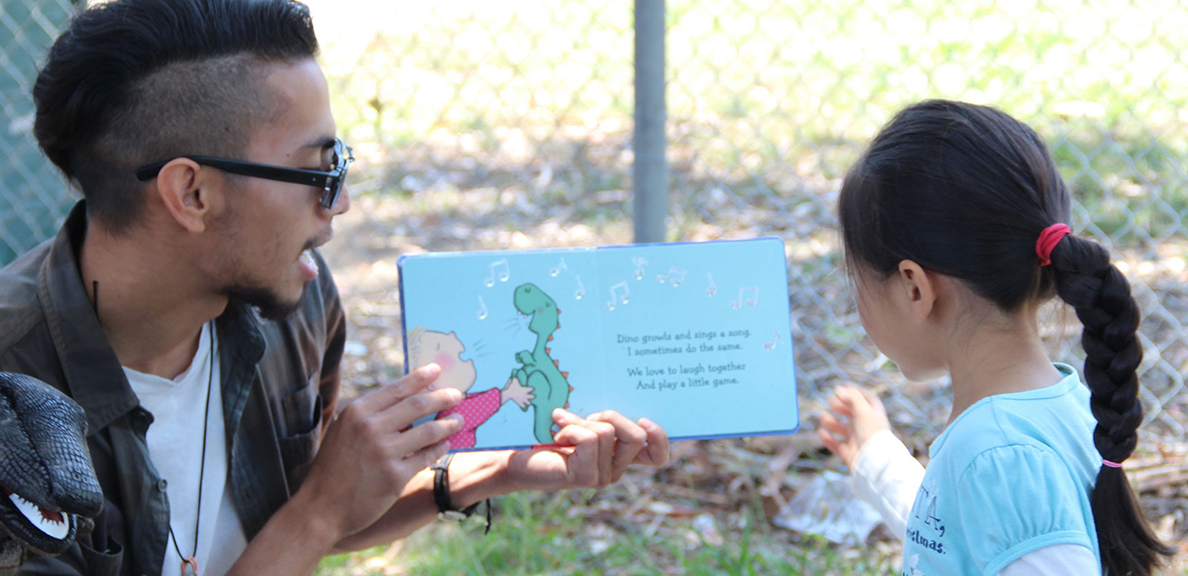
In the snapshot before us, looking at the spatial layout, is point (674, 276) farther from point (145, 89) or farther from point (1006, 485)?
point (145, 89)

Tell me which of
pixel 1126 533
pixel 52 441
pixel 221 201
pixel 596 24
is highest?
pixel 596 24

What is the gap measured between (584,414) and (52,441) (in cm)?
97

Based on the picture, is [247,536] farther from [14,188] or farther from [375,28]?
[375,28]

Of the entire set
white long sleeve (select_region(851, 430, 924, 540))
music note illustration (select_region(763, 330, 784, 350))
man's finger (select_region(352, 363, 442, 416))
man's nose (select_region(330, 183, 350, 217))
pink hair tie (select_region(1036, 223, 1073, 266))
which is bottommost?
white long sleeve (select_region(851, 430, 924, 540))

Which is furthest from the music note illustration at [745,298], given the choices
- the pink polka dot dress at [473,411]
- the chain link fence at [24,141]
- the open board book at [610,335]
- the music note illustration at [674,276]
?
the chain link fence at [24,141]

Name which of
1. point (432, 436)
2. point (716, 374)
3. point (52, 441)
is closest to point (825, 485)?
point (716, 374)

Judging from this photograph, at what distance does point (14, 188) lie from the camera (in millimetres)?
2850

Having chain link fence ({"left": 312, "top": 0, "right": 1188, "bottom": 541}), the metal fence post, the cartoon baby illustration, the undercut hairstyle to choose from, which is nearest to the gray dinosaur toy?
the undercut hairstyle

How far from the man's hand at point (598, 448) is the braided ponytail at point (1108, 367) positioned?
71 cm

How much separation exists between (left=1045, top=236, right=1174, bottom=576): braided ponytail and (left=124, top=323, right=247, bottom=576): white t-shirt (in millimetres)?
1387

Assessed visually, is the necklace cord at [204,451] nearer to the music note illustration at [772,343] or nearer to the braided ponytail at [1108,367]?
the music note illustration at [772,343]

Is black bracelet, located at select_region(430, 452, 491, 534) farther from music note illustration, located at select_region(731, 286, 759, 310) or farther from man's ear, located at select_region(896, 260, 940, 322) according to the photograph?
man's ear, located at select_region(896, 260, 940, 322)

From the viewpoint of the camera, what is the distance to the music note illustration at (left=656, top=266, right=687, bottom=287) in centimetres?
188

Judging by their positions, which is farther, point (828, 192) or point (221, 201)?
point (828, 192)
